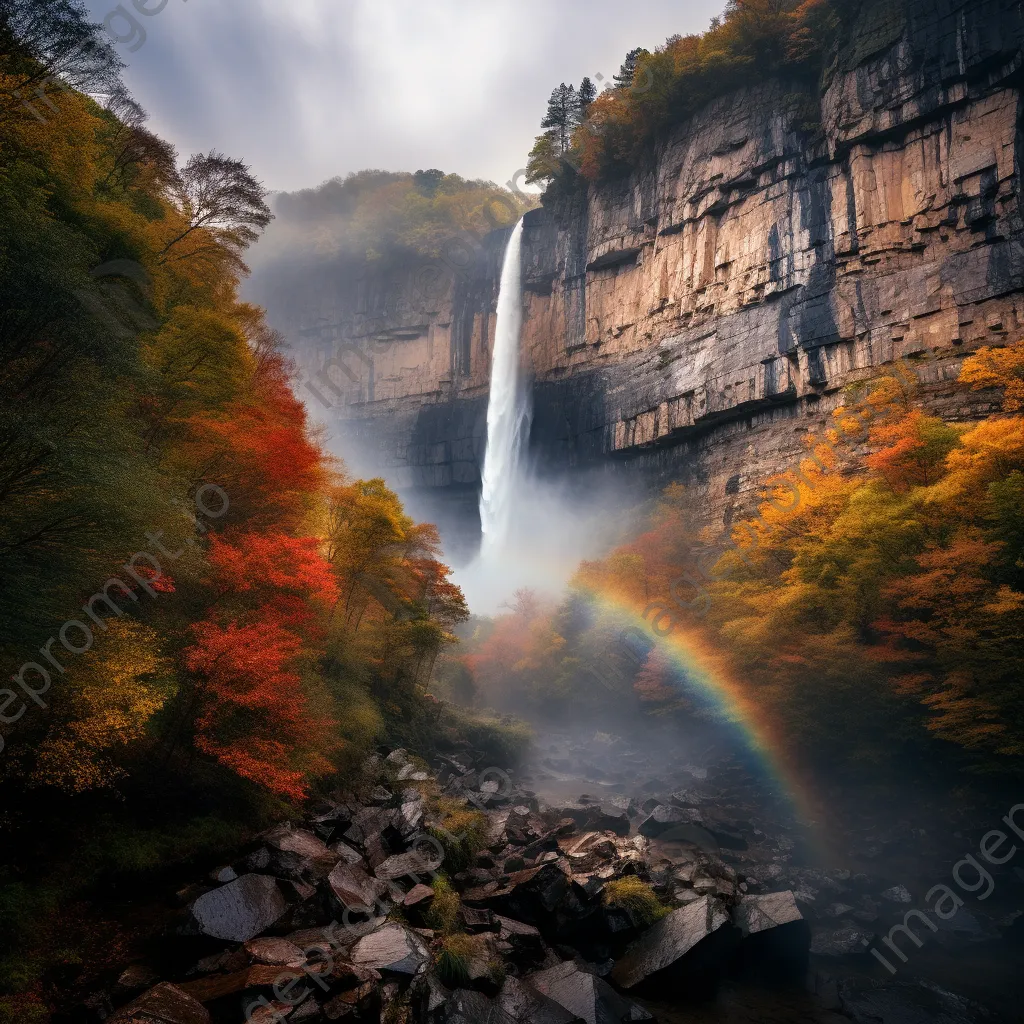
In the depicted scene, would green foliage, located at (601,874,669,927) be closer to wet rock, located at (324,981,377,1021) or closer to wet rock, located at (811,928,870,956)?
wet rock, located at (811,928,870,956)

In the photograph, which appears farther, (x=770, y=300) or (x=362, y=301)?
(x=362, y=301)

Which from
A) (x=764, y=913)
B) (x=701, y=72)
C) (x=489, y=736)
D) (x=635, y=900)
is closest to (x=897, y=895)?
(x=764, y=913)

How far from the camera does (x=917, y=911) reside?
1411 centimetres

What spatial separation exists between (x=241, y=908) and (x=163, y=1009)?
7.30ft

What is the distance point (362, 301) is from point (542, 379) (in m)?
37.2

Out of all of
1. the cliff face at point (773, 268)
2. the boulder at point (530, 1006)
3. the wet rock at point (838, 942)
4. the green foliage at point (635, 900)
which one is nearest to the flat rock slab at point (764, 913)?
the wet rock at point (838, 942)

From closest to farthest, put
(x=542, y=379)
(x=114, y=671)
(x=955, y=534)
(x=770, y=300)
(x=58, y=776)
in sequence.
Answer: (x=58, y=776) < (x=114, y=671) < (x=955, y=534) < (x=770, y=300) < (x=542, y=379)

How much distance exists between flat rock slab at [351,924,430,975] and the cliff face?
121 ft

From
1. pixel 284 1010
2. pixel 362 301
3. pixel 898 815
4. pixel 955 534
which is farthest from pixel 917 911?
pixel 362 301

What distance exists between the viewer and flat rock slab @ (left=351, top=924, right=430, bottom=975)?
27.2ft

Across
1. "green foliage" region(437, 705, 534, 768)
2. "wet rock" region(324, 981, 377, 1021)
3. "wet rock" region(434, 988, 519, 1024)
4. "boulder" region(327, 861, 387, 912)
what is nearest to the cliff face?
"green foliage" region(437, 705, 534, 768)

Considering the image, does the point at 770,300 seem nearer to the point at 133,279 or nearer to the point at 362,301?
the point at 133,279

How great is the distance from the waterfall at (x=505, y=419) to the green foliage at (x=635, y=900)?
5002 cm

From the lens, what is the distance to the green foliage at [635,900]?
11891mm
